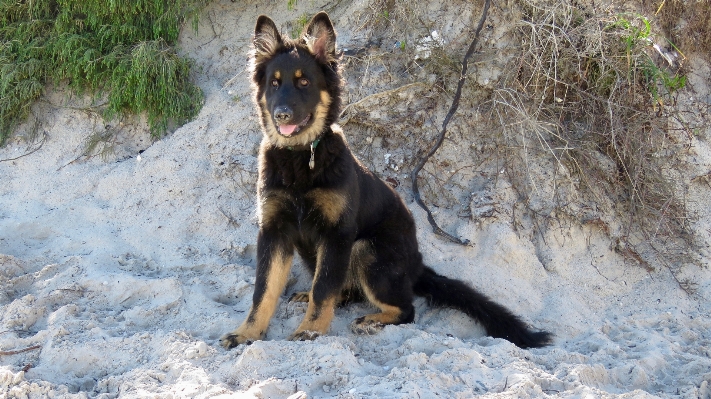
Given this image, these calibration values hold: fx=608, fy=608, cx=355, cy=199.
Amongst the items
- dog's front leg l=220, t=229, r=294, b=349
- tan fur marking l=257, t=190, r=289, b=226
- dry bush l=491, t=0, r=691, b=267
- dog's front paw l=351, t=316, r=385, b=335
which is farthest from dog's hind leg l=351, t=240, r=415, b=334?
dry bush l=491, t=0, r=691, b=267

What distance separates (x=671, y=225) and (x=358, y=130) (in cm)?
314

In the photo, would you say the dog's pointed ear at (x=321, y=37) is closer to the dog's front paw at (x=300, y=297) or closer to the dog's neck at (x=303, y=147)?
the dog's neck at (x=303, y=147)

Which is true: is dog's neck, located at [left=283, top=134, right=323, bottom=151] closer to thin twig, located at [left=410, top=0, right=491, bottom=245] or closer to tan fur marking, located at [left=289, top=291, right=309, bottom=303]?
tan fur marking, located at [left=289, top=291, right=309, bottom=303]

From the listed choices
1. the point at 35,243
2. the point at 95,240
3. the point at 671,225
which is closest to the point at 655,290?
the point at 671,225

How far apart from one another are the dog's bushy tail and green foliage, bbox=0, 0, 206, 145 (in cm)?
314

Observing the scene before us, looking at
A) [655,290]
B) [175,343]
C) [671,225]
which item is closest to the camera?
[175,343]

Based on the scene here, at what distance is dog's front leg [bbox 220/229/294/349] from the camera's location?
4.15m

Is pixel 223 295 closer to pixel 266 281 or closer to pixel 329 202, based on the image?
pixel 266 281

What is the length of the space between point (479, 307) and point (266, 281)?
1.64m

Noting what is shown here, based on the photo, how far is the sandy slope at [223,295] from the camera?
3.52 metres

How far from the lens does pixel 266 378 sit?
347 cm

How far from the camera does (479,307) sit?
465 centimetres

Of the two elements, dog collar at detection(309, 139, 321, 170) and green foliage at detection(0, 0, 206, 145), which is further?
green foliage at detection(0, 0, 206, 145)

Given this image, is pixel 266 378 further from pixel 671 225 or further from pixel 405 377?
pixel 671 225
